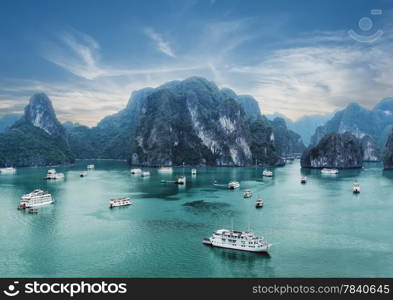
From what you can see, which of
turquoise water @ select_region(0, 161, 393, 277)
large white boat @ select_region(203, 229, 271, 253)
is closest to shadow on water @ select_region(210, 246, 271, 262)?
turquoise water @ select_region(0, 161, 393, 277)

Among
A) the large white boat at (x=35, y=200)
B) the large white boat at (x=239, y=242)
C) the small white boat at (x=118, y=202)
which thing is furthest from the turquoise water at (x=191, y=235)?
the large white boat at (x=35, y=200)

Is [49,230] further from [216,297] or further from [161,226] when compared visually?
[216,297]

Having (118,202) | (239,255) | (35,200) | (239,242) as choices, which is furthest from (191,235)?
(35,200)

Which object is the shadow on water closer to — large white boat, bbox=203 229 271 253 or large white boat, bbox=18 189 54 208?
large white boat, bbox=203 229 271 253

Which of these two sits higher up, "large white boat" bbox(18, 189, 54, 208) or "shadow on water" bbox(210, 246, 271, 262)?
"large white boat" bbox(18, 189, 54, 208)

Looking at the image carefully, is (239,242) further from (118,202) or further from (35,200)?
(35,200)

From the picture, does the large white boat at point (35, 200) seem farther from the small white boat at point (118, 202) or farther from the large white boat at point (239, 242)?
the large white boat at point (239, 242)
